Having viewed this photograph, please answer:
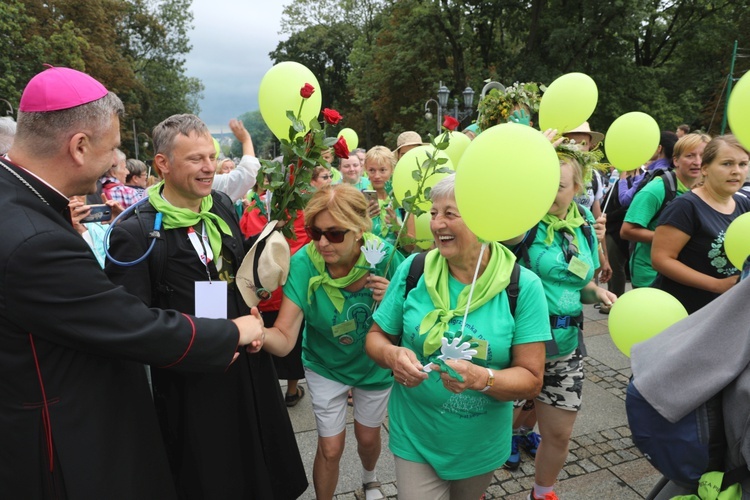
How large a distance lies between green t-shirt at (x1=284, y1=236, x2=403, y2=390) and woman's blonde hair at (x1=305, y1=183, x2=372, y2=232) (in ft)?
0.84

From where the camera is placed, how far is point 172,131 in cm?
235

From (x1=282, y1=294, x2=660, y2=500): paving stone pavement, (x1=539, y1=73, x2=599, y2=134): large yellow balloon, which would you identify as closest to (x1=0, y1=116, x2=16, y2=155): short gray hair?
(x1=282, y1=294, x2=660, y2=500): paving stone pavement

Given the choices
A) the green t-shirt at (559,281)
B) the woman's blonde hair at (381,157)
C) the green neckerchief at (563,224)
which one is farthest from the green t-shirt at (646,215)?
the woman's blonde hair at (381,157)

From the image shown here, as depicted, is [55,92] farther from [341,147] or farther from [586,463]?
[586,463]

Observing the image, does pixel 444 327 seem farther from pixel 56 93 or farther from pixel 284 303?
pixel 56 93

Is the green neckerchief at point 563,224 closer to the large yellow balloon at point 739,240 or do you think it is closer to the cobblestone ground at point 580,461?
the large yellow balloon at point 739,240

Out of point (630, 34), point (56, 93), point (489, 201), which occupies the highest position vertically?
point (630, 34)

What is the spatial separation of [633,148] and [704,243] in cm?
108

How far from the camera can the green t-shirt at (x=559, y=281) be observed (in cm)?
281

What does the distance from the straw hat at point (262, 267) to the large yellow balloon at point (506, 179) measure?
38.2 inches

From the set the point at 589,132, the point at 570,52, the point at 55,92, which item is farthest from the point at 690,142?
the point at 570,52

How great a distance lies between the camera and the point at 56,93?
1.61 m

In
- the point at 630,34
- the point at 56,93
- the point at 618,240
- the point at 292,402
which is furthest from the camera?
the point at 630,34

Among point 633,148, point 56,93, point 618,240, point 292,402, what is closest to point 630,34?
point 618,240
